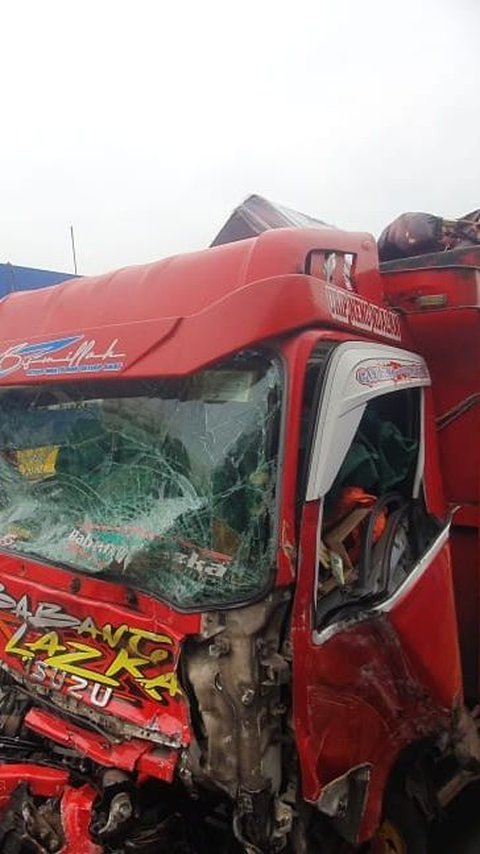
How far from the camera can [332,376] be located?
2.35 metres

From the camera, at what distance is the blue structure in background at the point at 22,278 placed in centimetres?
503

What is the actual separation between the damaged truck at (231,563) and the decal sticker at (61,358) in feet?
0.04

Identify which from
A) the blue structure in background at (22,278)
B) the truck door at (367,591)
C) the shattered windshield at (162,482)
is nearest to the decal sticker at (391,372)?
the truck door at (367,591)

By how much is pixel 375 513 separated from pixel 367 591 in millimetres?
291

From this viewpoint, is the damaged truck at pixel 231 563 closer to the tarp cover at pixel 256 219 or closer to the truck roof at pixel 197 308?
the truck roof at pixel 197 308

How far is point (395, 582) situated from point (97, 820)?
3.99ft

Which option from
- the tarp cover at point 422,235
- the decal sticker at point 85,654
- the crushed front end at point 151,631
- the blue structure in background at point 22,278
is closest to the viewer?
the crushed front end at point 151,631

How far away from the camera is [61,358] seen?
272 centimetres

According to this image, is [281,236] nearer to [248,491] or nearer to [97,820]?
[248,491]

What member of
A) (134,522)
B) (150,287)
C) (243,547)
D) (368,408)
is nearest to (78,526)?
(134,522)

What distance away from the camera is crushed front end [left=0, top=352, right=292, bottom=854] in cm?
211

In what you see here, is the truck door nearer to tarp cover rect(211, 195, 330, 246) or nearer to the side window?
the side window

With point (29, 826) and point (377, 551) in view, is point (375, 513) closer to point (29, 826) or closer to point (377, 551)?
point (377, 551)

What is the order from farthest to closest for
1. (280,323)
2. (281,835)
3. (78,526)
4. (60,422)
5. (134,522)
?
(60,422)
(78,526)
(134,522)
(280,323)
(281,835)
